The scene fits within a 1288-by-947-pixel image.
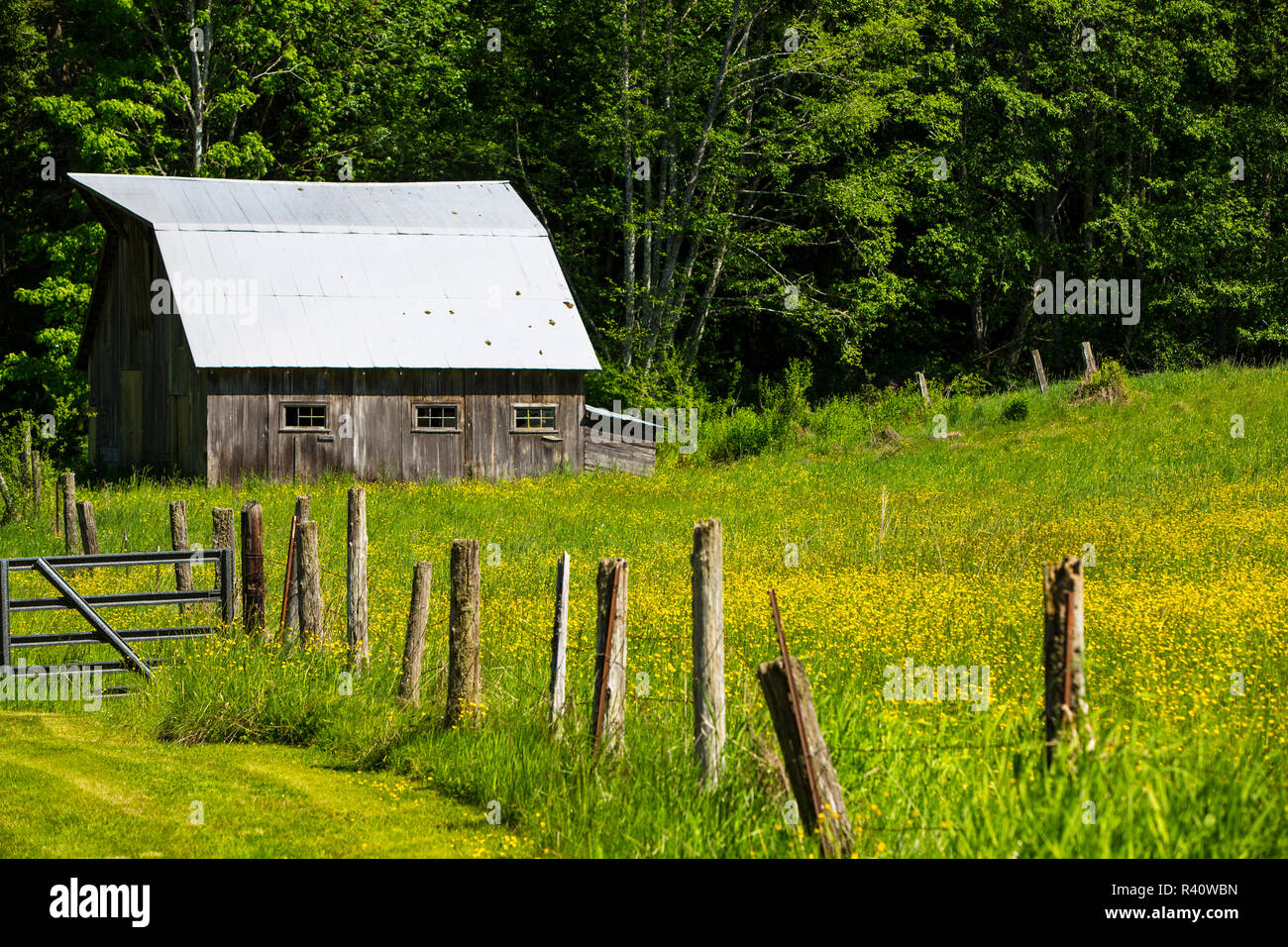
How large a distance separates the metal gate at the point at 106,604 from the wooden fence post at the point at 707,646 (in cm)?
617

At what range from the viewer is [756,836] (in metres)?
6.45

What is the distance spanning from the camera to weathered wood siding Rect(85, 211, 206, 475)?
2930 cm

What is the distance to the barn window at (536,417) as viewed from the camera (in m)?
30.7

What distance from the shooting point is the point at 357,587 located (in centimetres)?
1111

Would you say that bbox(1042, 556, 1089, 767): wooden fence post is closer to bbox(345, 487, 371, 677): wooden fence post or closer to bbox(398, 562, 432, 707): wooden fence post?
bbox(398, 562, 432, 707): wooden fence post

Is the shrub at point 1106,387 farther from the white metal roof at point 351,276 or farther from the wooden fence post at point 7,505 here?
the wooden fence post at point 7,505

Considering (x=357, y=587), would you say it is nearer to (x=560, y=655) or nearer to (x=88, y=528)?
(x=560, y=655)

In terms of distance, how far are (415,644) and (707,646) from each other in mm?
3429

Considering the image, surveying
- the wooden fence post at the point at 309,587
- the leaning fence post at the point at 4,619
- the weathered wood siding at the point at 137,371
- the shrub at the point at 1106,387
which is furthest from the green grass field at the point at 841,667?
the shrub at the point at 1106,387

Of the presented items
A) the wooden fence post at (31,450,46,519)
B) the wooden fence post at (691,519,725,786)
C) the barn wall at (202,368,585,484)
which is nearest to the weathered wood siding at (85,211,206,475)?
the barn wall at (202,368,585,484)

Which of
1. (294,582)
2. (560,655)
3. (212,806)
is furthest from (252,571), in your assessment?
(560,655)
